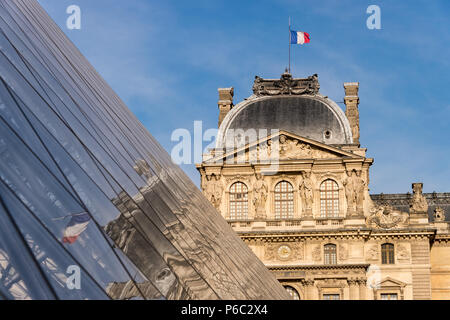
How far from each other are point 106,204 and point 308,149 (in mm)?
35782

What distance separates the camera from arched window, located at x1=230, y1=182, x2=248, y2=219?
4234 cm

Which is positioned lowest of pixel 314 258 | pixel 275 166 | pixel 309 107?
pixel 314 258

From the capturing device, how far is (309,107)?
44719 mm

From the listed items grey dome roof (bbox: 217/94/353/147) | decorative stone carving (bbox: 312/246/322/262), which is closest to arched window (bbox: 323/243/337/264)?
decorative stone carving (bbox: 312/246/322/262)

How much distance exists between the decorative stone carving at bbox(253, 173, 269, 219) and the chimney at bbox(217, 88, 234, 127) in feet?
24.0

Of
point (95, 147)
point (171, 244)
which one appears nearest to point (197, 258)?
point (171, 244)

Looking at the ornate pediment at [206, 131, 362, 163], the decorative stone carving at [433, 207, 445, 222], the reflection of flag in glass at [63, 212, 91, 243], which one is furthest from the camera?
Answer: the decorative stone carving at [433, 207, 445, 222]

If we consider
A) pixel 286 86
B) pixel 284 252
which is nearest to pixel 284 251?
pixel 284 252

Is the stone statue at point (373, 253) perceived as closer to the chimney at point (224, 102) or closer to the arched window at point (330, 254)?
the arched window at point (330, 254)

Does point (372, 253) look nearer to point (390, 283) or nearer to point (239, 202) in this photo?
point (390, 283)

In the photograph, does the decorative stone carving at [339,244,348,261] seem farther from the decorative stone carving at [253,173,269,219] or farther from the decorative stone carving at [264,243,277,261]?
the decorative stone carving at [253,173,269,219]

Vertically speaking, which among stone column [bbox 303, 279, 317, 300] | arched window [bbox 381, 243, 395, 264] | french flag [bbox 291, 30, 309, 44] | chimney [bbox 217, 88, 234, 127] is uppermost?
french flag [bbox 291, 30, 309, 44]
